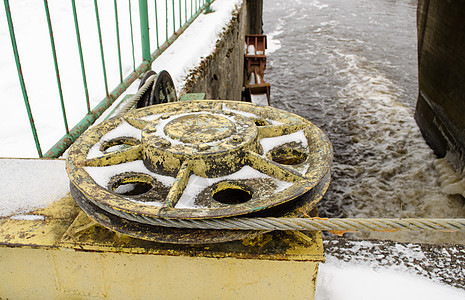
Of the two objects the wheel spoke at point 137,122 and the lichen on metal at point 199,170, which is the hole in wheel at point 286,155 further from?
the wheel spoke at point 137,122

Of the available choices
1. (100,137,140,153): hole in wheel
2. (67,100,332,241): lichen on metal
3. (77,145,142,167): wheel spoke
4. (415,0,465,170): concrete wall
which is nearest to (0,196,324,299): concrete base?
(67,100,332,241): lichen on metal

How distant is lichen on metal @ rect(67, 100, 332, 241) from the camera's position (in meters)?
1.57

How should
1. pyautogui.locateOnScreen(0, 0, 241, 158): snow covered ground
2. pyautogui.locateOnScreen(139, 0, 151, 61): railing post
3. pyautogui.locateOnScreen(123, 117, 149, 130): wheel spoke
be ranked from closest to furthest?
1. pyautogui.locateOnScreen(123, 117, 149, 130): wheel spoke
2. pyautogui.locateOnScreen(0, 0, 241, 158): snow covered ground
3. pyautogui.locateOnScreen(139, 0, 151, 61): railing post

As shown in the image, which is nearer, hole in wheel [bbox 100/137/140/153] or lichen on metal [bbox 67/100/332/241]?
lichen on metal [bbox 67/100/332/241]

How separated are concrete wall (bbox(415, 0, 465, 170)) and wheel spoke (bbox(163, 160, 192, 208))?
651 centimetres

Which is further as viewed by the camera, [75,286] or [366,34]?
[366,34]

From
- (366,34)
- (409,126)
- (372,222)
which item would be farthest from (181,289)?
(366,34)

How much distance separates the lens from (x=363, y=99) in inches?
449

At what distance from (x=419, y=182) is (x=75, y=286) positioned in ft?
22.7

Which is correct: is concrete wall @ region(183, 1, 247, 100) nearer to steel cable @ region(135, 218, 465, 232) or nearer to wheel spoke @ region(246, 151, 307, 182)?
wheel spoke @ region(246, 151, 307, 182)

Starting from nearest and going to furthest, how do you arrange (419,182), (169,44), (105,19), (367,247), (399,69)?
(367,247) < (169,44) < (105,19) < (419,182) < (399,69)

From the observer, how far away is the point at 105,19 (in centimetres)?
552

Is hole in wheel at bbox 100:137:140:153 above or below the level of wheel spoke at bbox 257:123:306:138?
below

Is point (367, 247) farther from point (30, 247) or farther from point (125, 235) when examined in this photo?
point (30, 247)
